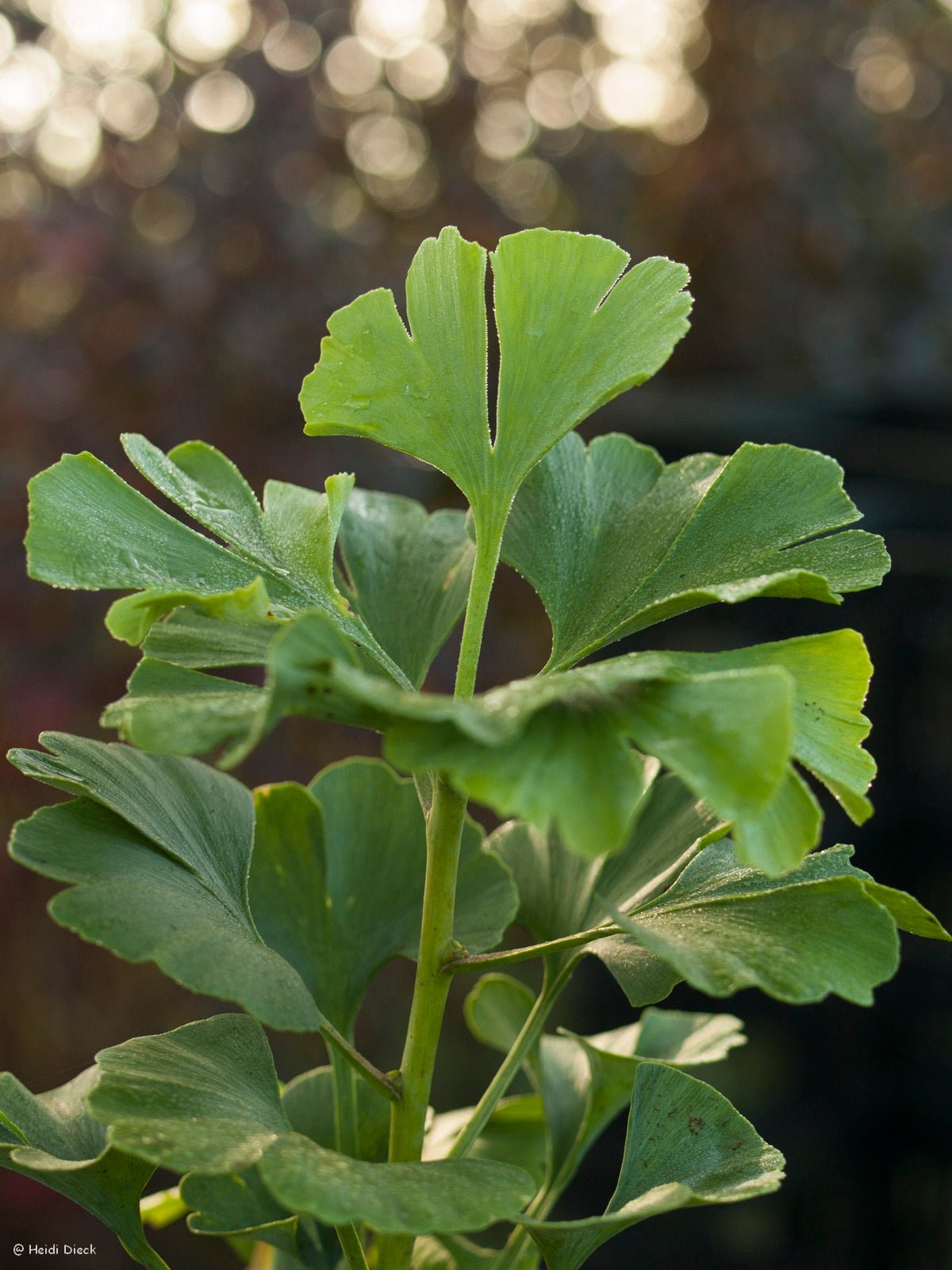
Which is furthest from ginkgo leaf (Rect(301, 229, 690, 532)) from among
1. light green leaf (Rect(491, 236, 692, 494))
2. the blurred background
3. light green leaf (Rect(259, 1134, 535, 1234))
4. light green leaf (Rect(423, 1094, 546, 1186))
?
the blurred background

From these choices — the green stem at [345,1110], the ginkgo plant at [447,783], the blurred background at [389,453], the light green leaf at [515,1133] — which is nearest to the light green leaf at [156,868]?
the ginkgo plant at [447,783]

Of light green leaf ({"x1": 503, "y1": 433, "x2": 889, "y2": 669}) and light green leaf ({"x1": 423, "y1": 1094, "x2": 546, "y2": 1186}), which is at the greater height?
light green leaf ({"x1": 503, "y1": 433, "x2": 889, "y2": 669})

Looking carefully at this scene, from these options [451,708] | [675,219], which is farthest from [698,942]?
[675,219]

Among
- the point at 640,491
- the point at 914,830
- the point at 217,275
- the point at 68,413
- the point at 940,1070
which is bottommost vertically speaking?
the point at 940,1070

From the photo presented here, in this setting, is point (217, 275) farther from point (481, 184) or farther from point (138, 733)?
point (138, 733)

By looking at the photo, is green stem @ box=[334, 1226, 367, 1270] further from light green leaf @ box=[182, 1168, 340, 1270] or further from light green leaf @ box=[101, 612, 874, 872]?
light green leaf @ box=[101, 612, 874, 872]

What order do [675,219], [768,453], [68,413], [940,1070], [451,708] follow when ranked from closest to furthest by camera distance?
[451,708] < [768,453] < [68,413] < [940,1070] < [675,219]
